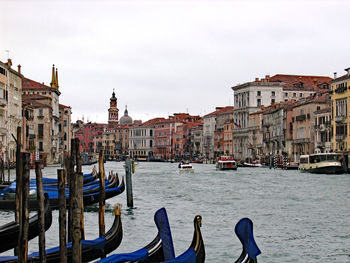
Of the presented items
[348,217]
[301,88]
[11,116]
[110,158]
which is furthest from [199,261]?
[110,158]

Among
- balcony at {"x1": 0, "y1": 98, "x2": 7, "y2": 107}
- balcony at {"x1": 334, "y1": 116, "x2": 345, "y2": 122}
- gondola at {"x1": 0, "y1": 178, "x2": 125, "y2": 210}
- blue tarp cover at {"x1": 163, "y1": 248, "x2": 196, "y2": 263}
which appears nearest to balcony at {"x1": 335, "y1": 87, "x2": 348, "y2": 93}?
balcony at {"x1": 334, "y1": 116, "x2": 345, "y2": 122}

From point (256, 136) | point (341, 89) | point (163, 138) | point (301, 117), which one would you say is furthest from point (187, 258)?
point (163, 138)

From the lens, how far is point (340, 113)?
39906mm

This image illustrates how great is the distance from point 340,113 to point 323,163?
559 centimetres

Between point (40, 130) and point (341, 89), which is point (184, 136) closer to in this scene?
point (40, 130)

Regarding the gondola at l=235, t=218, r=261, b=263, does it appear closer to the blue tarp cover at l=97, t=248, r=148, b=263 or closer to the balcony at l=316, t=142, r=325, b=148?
the blue tarp cover at l=97, t=248, r=148, b=263

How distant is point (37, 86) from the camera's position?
54.2m

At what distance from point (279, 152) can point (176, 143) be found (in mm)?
38804

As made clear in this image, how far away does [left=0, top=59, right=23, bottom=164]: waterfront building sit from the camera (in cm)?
3331

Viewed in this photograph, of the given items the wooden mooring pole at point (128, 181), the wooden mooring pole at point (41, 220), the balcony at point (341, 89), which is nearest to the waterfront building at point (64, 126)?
the balcony at point (341, 89)

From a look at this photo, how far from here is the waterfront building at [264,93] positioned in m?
67.8

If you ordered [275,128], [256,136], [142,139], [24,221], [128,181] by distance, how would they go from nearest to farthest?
[24,221] < [128,181] < [275,128] < [256,136] < [142,139]

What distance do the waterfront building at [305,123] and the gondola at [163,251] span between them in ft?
137

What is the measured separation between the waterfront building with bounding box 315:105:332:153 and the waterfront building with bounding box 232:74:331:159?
20862mm
